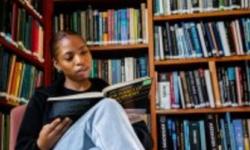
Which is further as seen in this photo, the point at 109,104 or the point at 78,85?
the point at 78,85

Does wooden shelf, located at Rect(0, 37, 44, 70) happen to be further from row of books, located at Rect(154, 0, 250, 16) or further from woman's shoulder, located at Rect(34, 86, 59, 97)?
row of books, located at Rect(154, 0, 250, 16)

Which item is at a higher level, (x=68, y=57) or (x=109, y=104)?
(x=68, y=57)

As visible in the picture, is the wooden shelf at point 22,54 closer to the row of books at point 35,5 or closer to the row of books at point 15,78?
the row of books at point 15,78

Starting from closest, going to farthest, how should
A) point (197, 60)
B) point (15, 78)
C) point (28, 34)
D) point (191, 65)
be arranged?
point (15, 78)
point (28, 34)
point (197, 60)
point (191, 65)

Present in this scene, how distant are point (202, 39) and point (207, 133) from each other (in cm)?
53

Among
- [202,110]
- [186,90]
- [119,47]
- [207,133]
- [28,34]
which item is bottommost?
[207,133]

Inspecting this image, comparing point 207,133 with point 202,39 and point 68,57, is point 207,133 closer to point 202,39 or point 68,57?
point 202,39

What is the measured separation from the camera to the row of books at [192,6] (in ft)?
6.95

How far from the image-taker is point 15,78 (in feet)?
5.74

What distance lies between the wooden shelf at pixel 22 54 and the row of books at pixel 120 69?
323 millimetres

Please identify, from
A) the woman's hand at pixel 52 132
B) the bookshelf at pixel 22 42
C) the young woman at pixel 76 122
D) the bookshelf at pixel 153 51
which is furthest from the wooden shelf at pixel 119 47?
the woman's hand at pixel 52 132

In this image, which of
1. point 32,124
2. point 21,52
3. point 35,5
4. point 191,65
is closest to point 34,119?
point 32,124

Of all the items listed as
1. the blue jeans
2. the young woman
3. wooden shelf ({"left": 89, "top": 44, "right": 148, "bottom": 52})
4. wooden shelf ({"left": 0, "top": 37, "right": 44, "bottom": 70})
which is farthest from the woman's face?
wooden shelf ({"left": 89, "top": 44, "right": 148, "bottom": 52})

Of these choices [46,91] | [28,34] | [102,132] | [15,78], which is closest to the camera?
[102,132]
